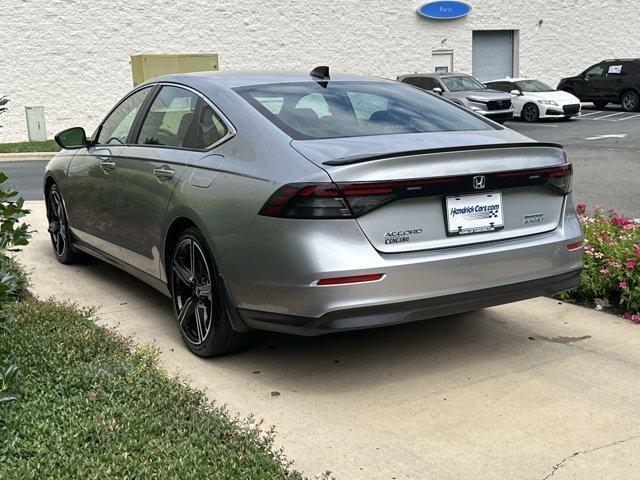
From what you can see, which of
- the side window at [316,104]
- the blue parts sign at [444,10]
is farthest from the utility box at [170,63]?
the side window at [316,104]

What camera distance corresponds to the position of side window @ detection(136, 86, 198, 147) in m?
4.72

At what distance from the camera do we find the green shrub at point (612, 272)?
5.08 meters

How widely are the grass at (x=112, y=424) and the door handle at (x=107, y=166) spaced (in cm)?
146

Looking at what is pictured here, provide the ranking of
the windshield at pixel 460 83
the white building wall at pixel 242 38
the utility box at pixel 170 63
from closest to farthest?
the utility box at pixel 170 63, the white building wall at pixel 242 38, the windshield at pixel 460 83

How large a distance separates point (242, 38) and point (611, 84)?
1235 centimetres

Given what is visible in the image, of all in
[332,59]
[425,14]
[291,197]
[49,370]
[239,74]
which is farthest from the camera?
[425,14]

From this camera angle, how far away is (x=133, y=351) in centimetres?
Answer: 438

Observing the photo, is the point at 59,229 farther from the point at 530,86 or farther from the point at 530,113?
the point at 530,86

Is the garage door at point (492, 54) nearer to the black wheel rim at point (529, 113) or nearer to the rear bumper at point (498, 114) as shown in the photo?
the black wheel rim at point (529, 113)

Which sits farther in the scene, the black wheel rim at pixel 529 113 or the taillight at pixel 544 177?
the black wheel rim at pixel 529 113

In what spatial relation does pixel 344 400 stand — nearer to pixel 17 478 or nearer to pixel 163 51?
pixel 17 478

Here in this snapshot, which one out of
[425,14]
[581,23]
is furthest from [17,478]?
[581,23]

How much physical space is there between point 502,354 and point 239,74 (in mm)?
2311

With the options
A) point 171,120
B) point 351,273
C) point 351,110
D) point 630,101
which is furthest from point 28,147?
point 630,101
